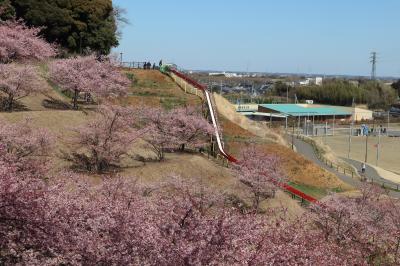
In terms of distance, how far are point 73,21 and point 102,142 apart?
25504mm

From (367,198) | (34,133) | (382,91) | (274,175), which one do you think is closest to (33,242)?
(34,133)

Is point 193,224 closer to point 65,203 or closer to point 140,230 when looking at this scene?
point 140,230

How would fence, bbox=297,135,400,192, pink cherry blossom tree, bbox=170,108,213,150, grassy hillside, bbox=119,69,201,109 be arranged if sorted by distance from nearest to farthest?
pink cherry blossom tree, bbox=170,108,213,150, grassy hillside, bbox=119,69,201,109, fence, bbox=297,135,400,192

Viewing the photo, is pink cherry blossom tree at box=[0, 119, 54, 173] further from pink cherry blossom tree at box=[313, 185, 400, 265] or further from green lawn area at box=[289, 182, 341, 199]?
green lawn area at box=[289, 182, 341, 199]

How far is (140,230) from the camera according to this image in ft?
34.7

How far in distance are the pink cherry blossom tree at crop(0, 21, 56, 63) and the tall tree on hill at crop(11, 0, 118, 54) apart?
4436mm

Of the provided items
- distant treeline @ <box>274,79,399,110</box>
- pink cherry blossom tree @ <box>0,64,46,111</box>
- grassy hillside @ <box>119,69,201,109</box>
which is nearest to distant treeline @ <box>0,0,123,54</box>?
grassy hillside @ <box>119,69,201,109</box>

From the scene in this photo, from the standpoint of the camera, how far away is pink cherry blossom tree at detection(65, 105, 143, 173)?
Result: 2333 centimetres

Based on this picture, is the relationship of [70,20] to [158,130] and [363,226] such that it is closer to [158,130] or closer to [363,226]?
[158,130]

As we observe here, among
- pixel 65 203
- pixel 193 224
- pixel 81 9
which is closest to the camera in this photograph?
pixel 193 224

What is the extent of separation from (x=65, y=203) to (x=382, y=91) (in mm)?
167310

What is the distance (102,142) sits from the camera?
2348cm

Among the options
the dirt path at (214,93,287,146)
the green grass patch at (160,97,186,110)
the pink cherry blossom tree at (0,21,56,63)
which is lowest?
the dirt path at (214,93,287,146)

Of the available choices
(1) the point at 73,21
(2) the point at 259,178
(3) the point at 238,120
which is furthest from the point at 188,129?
(3) the point at 238,120
